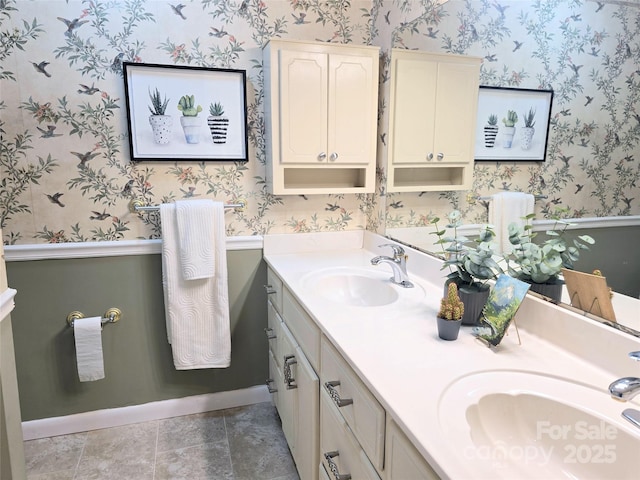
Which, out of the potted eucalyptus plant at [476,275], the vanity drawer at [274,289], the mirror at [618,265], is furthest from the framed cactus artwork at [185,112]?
the mirror at [618,265]

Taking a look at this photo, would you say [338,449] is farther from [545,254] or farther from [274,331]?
[274,331]

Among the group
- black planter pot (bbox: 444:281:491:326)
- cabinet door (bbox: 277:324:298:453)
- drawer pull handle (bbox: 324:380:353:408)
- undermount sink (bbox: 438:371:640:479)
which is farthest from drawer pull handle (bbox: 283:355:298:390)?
undermount sink (bbox: 438:371:640:479)

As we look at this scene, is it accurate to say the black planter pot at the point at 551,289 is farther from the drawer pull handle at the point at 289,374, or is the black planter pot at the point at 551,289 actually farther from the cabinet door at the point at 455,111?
the drawer pull handle at the point at 289,374

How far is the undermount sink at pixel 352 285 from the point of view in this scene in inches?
69.0

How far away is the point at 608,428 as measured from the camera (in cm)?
82

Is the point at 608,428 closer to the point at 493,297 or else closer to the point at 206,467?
the point at 493,297

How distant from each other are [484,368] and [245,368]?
5.21ft

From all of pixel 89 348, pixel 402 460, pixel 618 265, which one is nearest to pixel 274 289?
pixel 89 348

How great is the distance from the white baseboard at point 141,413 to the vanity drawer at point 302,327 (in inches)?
30.3

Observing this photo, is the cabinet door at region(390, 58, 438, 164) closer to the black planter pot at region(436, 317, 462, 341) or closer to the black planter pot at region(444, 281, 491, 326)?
the black planter pot at region(444, 281, 491, 326)

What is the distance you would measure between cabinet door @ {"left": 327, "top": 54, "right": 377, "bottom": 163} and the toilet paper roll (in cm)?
136

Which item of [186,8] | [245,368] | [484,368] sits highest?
[186,8]

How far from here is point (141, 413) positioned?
86.5 inches

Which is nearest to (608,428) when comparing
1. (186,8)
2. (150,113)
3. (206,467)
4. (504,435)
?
(504,435)
